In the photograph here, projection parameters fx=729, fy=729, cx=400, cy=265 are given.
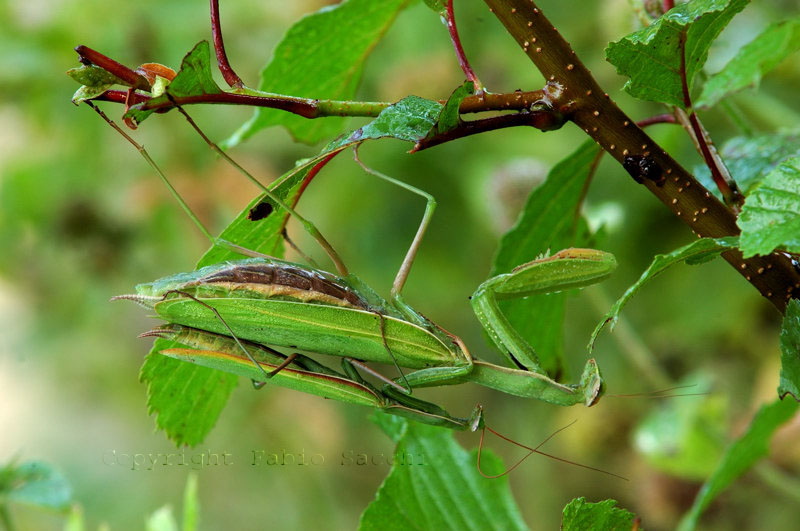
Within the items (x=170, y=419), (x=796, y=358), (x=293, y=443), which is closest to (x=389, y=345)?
(x=170, y=419)

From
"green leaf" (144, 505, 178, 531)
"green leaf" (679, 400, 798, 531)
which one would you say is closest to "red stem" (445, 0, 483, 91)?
"green leaf" (679, 400, 798, 531)

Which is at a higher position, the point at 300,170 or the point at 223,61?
the point at 223,61

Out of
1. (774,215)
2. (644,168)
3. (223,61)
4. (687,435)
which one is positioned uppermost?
(223,61)

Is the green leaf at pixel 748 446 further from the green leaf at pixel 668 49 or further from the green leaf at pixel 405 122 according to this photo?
the green leaf at pixel 405 122

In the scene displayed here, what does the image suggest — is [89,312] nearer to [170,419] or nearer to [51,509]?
[51,509]

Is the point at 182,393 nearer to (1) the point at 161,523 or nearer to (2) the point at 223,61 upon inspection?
(1) the point at 161,523

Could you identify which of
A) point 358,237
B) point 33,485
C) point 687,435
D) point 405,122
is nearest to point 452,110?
point 405,122
